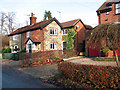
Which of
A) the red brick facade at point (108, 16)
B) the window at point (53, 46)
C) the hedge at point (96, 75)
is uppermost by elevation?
the red brick facade at point (108, 16)

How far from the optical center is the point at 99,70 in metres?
6.05

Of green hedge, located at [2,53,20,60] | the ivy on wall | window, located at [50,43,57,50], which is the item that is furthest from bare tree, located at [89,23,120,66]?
green hedge, located at [2,53,20,60]

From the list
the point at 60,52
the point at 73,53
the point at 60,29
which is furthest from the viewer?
the point at 60,29

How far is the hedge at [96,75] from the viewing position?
18.8 feet

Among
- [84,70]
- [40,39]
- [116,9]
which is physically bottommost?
[84,70]

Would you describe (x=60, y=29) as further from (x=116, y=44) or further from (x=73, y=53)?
(x=116, y=44)

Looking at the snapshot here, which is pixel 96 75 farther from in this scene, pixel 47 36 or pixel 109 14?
pixel 47 36

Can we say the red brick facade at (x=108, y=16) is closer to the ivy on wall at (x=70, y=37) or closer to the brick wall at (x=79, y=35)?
the ivy on wall at (x=70, y=37)

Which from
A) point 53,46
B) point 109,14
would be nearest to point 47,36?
point 53,46

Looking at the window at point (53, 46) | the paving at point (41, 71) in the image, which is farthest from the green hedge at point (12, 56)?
the paving at point (41, 71)

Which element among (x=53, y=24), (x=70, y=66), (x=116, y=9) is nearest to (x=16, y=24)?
(x=53, y=24)

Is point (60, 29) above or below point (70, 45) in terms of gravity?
above

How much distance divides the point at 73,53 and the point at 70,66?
13.5m

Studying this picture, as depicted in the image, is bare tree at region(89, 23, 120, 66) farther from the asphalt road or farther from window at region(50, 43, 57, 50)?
window at region(50, 43, 57, 50)
